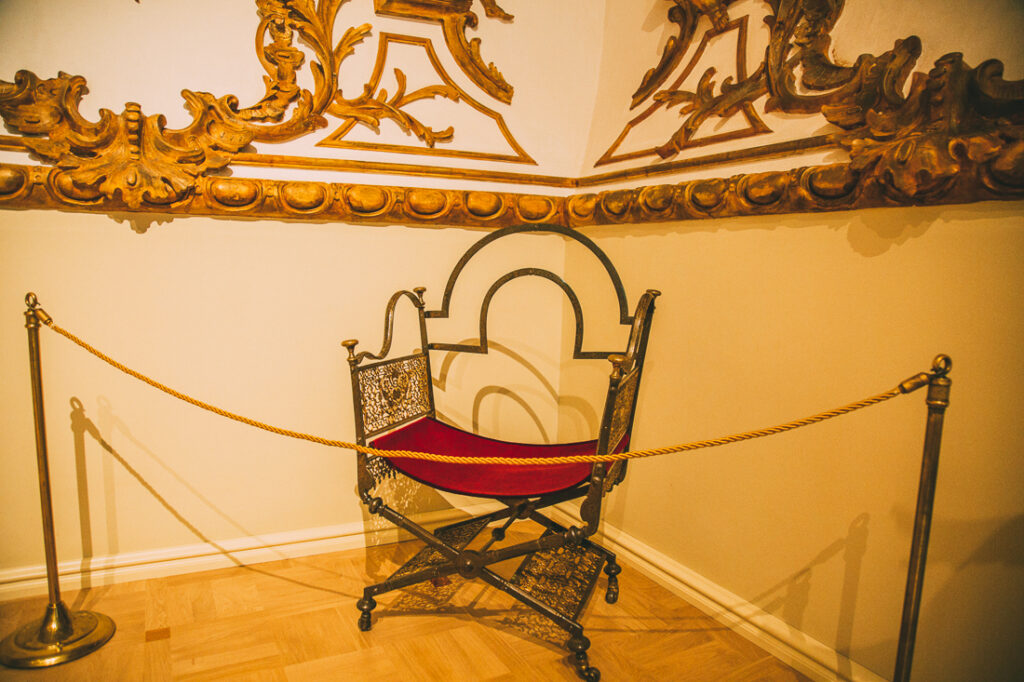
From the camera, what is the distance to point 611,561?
2.07 metres

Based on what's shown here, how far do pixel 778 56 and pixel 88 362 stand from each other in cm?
242

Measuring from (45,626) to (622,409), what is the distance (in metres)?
1.85

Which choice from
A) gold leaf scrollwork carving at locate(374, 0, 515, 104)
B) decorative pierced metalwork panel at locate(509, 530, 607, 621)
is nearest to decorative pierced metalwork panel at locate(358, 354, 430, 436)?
decorative pierced metalwork panel at locate(509, 530, 607, 621)

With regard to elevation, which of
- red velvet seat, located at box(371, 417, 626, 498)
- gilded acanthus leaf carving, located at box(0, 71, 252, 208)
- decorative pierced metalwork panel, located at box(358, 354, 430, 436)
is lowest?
red velvet seat, located at box(371, 417, 626, 498)

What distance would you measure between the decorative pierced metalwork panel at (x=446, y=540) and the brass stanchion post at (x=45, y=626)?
91 cm

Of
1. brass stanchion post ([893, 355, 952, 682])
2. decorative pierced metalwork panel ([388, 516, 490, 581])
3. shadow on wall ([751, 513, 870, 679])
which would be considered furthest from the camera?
decorative pierced metalwork panel ([388, 516, 490, 581])

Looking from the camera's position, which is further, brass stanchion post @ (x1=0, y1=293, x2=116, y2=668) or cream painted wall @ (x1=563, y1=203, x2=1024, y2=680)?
brass stanchion post @ (x1=0, y1=293, x2=116, y2=668)

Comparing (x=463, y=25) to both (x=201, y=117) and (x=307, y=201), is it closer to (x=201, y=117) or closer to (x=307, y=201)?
(x=307, y=201)

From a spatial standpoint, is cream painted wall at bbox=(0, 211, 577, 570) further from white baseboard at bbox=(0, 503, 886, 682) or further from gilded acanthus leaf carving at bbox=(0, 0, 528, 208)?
gilded acanthus leaf carving at bbox=(0, 0, 528, 208)

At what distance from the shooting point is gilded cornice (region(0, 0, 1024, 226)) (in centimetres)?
129

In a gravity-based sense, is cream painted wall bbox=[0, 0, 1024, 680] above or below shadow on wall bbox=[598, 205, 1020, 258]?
below

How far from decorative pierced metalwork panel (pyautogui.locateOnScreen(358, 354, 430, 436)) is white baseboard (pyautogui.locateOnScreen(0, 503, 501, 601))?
1.94ft

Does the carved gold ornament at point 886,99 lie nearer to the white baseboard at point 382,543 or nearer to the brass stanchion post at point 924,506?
the brass stanchion post at point 924,506

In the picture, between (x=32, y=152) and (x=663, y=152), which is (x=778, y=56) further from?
(x=32, y=152)
